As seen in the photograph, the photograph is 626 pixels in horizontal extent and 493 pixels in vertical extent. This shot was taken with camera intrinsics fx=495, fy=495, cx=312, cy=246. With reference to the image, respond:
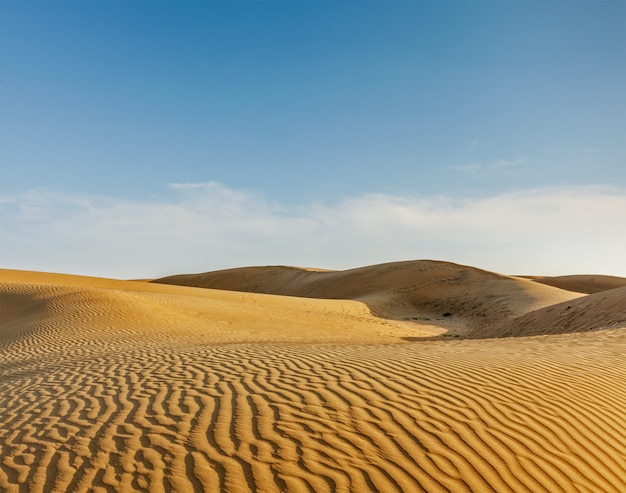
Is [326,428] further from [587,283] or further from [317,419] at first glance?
[587,283]

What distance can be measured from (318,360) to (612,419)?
454 centimetres

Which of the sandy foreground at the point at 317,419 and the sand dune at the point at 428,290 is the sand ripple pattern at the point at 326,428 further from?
the sand dune at the point at 428,290

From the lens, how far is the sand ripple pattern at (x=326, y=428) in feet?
13.7

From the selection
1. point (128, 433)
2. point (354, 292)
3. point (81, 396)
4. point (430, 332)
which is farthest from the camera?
point (354, 292)

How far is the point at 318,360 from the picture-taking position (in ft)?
28.8

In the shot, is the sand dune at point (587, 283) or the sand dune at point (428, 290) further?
the sand dune at point (587, 283)

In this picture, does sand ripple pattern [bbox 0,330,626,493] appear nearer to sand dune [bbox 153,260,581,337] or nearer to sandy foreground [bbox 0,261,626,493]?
sandy foreground [bbox 0,261,626,493]

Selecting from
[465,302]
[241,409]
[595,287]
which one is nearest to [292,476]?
[241,409]

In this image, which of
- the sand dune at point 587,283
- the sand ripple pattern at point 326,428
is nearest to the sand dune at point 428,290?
the sand dune at point 587,283

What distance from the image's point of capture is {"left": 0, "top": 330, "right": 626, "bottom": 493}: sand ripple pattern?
4.16 meters

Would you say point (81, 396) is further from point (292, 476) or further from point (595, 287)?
point (595, 287)

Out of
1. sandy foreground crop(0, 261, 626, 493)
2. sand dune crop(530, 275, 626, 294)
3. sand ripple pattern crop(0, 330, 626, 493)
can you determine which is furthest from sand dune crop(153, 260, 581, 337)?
sand ripple pattern crop(0, 330, 626, 493)

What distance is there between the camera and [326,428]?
Result: 16.4ft

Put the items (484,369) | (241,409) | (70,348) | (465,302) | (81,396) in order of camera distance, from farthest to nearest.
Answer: (465,302)
(70,348)
(484,369)
(81,396)
(241,409)
